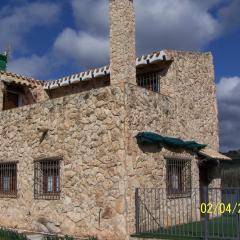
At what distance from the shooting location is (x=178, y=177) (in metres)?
12.8

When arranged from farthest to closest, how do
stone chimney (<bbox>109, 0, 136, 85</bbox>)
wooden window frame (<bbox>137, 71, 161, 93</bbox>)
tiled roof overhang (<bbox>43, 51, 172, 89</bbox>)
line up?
wooden window frame (<bbox>137, 71, 161, 93</bbox>) < tiled roof overhang (<bbox>43, 51, 172, 89</bbox>) < stone chimney (<bbox>109, 0, 136, 85</bbox>)

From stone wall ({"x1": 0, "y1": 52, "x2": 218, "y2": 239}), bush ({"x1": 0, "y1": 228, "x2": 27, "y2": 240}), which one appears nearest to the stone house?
stone wall ({"x1": 0, "y1": 52, "x2": 218, "y2": 239})

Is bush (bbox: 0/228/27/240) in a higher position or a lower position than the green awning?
lower

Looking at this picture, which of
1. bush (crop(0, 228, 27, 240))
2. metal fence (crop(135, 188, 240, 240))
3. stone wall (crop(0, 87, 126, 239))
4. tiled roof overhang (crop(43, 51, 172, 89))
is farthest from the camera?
tiled roof overhang (crop(43, 51, 172, 89))

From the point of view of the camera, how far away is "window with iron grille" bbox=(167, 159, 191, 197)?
12227mm

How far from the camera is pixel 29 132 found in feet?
43.2

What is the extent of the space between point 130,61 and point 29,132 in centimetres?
406

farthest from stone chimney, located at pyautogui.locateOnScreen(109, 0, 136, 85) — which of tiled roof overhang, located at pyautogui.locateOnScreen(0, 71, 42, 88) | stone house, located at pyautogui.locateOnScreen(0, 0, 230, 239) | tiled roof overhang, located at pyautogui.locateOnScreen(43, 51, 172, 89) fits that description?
tiled roof overhang, located at pyautogui.locateOnScreen(0, 71, 42, 88)

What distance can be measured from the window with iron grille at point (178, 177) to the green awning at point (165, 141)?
46 cm

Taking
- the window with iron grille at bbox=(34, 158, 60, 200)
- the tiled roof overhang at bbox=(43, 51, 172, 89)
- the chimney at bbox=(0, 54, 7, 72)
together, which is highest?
the chimney at bbox=(0, 54, 7, 72)

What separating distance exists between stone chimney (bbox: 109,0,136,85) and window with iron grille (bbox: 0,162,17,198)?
4817 mm

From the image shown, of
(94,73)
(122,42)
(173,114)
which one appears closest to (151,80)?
(173,114)

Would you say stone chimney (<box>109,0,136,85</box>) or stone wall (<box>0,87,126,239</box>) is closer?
stone wall (<box>0,87,126,239</box>)

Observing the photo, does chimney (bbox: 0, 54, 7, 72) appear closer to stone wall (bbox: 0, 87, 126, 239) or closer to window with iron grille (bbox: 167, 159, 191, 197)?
stone wall (bbox: 0, 87, 126, 239)
